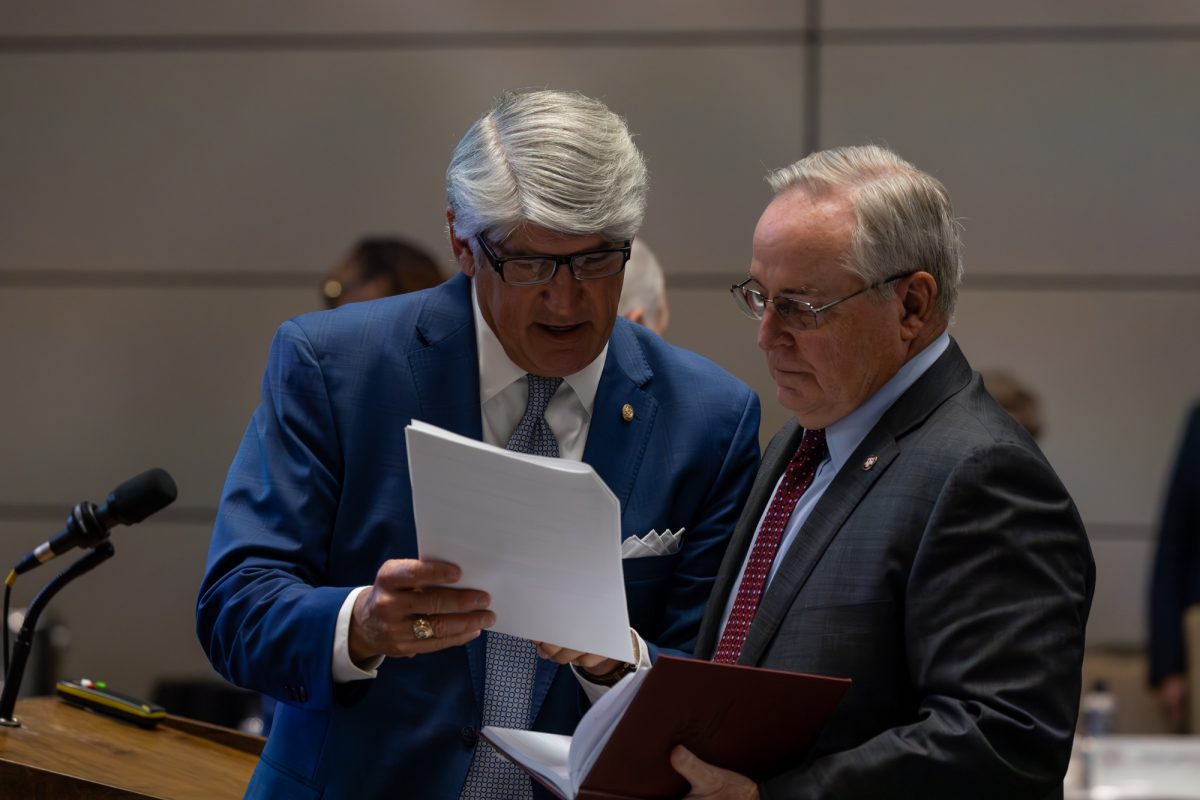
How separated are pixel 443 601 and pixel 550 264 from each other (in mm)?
459

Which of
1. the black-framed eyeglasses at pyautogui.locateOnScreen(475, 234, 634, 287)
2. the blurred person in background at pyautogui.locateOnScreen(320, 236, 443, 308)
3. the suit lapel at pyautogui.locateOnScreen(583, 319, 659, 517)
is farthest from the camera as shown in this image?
the blurred person in background at pyautogui.locateOnScreen(320, 236, 443, 308)

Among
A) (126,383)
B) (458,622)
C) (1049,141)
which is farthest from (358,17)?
(458,622)

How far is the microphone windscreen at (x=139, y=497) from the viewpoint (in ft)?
6.46

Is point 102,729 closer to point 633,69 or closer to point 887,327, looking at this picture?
point 887,327

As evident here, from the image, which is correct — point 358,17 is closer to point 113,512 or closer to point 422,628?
point 113,512

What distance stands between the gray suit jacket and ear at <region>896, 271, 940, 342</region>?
4.0 inches

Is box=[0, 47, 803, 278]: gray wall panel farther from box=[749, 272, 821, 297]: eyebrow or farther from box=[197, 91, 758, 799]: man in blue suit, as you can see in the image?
box=[749, 272, 821, 297]: eyebrow

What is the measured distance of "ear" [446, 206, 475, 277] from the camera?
188cm

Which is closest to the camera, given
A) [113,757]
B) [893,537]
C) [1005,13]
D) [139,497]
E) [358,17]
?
[893,537]

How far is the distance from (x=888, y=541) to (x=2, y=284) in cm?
459

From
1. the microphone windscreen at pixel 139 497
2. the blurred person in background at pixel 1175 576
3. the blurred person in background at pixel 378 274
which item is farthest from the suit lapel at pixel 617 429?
the blurred person in background at pixel 1175 576

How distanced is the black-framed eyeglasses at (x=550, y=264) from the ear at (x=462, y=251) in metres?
0.07

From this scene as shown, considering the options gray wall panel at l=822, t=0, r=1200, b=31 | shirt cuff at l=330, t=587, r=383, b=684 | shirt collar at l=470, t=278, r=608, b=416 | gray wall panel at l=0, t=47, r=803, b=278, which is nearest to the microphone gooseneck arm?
shirt cuff at l=330, t=587, r=383, b=684

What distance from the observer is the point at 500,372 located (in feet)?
6.24
